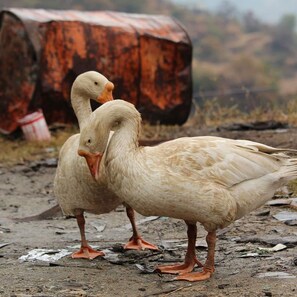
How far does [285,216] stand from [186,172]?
2.05 metres

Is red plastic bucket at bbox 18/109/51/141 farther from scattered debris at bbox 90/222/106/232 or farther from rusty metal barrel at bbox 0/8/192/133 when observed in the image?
scattered debris at bbox 90/222/106/232

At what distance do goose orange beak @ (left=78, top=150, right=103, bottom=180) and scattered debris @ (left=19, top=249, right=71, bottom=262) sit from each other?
980mm

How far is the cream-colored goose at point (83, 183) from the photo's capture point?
6.09 meters

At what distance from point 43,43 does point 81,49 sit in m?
0.61

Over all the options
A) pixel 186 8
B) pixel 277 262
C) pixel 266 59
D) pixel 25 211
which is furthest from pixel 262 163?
pixel 186 8

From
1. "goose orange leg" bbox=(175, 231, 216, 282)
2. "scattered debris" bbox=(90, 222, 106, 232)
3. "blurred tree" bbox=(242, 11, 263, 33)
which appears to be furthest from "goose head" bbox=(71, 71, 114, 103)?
"blurred tree" bbox=(242, 11, 263, 33)

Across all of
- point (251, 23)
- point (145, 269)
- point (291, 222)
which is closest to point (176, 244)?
point (145, 269)

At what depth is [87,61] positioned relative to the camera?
499 inches

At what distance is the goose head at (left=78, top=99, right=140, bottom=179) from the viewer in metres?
5.47

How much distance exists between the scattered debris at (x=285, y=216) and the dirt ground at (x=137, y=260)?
0.25 feet

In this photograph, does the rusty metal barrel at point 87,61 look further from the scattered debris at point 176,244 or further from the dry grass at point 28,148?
the scattered debris at point 176,244

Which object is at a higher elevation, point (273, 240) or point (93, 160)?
point (93, 160)

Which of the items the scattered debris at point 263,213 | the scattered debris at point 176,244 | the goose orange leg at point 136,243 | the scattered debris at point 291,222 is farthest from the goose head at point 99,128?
the scattered debris at point 263,213

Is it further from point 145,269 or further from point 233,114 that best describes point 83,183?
point 233,114
